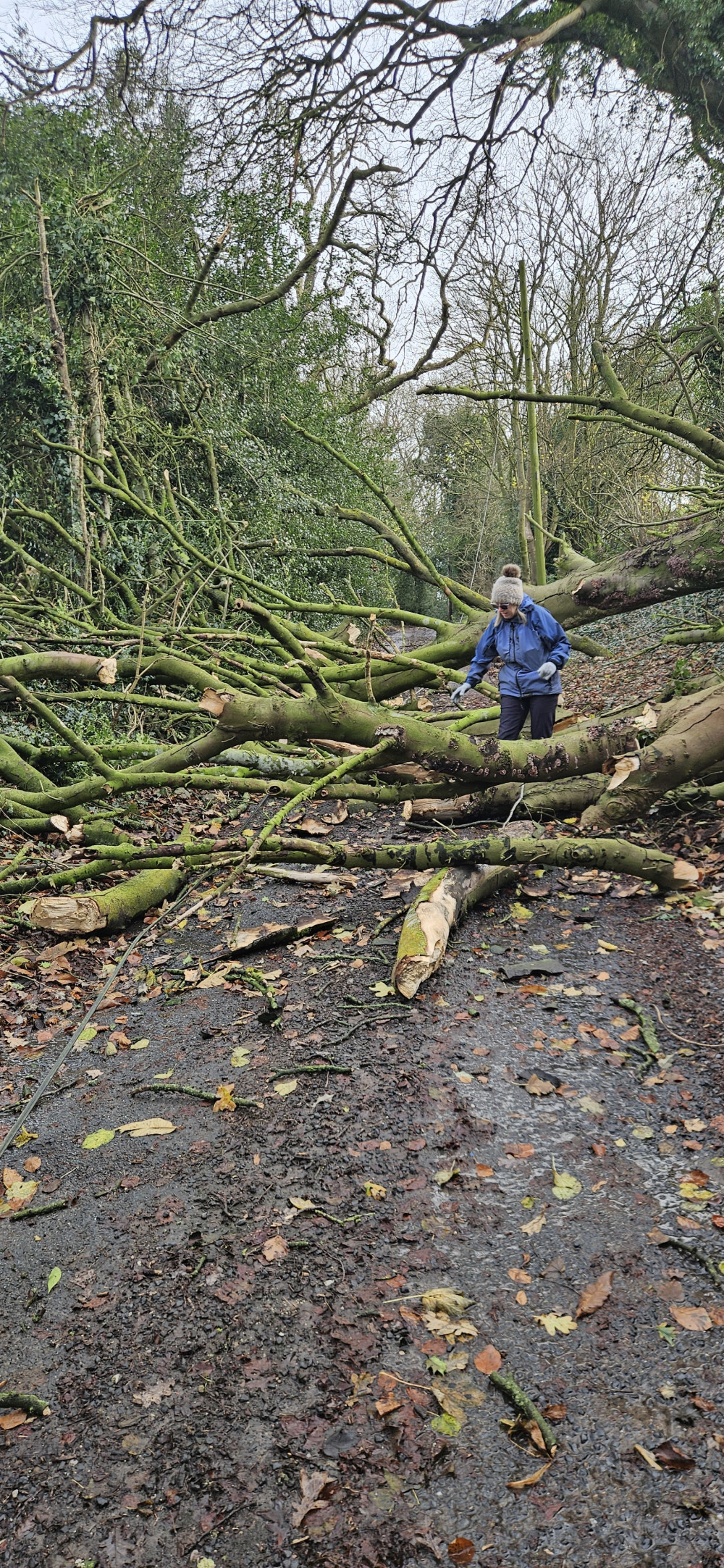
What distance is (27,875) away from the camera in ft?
18.6

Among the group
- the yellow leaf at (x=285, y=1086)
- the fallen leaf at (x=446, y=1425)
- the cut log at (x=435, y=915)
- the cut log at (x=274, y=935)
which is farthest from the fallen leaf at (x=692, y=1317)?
the cut log at (x=274, y=935)

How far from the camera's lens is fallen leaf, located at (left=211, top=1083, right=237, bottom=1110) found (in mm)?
3193

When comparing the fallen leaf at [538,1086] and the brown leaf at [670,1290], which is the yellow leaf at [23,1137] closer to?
the fallen leaf at [538,1086]

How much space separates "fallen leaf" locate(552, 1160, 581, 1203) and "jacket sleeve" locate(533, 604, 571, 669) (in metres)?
3.68

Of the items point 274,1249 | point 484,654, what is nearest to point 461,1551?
point 274,1249

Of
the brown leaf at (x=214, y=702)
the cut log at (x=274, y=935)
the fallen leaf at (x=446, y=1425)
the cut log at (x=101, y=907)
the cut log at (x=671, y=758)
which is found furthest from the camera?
the cut log at (x=101, y=907)

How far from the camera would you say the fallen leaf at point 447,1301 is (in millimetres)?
2207

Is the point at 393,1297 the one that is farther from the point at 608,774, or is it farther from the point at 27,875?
the point at 27,875

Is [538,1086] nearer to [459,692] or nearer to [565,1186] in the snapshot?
[565,1186]

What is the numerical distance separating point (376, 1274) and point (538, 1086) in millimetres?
995

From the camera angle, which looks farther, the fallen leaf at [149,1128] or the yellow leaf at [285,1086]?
the yellow leaf at [285,1086]

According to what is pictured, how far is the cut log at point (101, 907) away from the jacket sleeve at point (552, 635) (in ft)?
9.31

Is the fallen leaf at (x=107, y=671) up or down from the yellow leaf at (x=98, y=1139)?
up

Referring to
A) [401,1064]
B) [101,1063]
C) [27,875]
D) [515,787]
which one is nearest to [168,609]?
[27,875]
